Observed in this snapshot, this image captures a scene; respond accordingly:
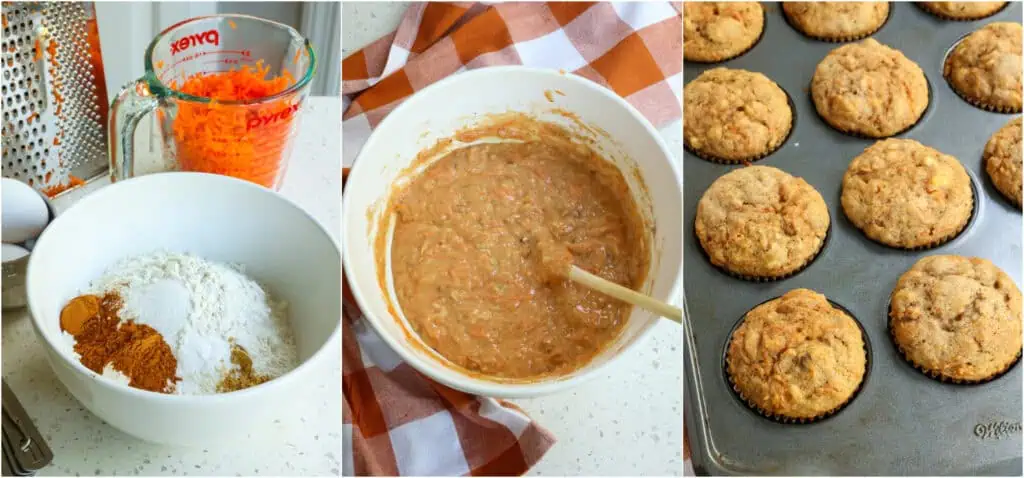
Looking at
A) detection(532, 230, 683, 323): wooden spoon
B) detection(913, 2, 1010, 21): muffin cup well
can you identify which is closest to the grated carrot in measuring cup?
detection(532, 230, 683, 323): wooden spoon

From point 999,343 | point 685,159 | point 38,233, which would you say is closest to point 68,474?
point 38,233

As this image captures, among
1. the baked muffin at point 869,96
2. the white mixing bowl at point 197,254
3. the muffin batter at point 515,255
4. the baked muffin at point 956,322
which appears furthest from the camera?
the baked muffin at point 869,96

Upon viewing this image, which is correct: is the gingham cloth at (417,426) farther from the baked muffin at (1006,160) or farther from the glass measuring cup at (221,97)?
the baked muffin at (1006,160)

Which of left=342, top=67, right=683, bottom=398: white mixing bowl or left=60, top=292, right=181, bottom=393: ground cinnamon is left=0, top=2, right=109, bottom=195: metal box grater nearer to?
left=60, top=292, right=181, bottom=393: ground cinnamon

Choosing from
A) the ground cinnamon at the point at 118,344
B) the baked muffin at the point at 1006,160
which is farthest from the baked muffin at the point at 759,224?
the ground cinnamon at the point at 118,344

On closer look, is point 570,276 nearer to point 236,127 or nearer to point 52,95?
point 236,127

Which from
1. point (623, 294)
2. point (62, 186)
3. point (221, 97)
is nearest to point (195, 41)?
point (221, 97)

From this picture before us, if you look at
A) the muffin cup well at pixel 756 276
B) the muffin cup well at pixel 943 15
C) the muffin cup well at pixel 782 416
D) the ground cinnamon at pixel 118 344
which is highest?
the muffin cup well at pixel 943 15
